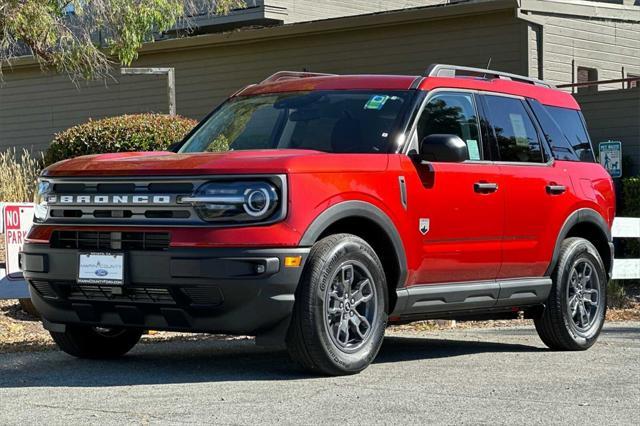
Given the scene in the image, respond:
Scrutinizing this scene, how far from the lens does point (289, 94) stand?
8445mm

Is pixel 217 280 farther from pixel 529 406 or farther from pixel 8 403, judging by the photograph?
pixel 529 406

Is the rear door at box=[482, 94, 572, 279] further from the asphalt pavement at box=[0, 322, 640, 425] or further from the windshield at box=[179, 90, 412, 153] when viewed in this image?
the windshield at box=[179, 90, 412, 153]

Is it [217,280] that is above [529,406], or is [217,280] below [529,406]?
above

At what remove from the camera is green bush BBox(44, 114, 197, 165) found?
17.1m

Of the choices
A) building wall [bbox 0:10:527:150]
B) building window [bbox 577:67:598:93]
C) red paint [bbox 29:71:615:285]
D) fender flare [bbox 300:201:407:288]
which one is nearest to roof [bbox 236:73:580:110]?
red paint [bbox 29:71:615:285]

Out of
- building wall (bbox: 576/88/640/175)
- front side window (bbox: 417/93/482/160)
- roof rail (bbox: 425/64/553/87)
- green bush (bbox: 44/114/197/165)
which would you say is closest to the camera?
front side window (bbox: 417/93/482/160)

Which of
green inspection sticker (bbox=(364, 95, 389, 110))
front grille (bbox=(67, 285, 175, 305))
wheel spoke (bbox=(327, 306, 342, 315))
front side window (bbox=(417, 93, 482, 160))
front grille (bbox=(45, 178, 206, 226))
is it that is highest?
green inspection sticker (bbox=(364, 95, 389, 110))

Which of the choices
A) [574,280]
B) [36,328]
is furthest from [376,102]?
[36,328]

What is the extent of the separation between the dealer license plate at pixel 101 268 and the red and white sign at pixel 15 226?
11.0 feet

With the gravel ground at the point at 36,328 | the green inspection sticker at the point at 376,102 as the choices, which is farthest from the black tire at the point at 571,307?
the green inspection sticker at the point at 376,102

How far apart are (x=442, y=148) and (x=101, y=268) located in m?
2.27

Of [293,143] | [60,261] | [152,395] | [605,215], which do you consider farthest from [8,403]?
[605,215]

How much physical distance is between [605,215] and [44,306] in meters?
4.60

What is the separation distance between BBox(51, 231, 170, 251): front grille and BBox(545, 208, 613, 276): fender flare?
3.29m
